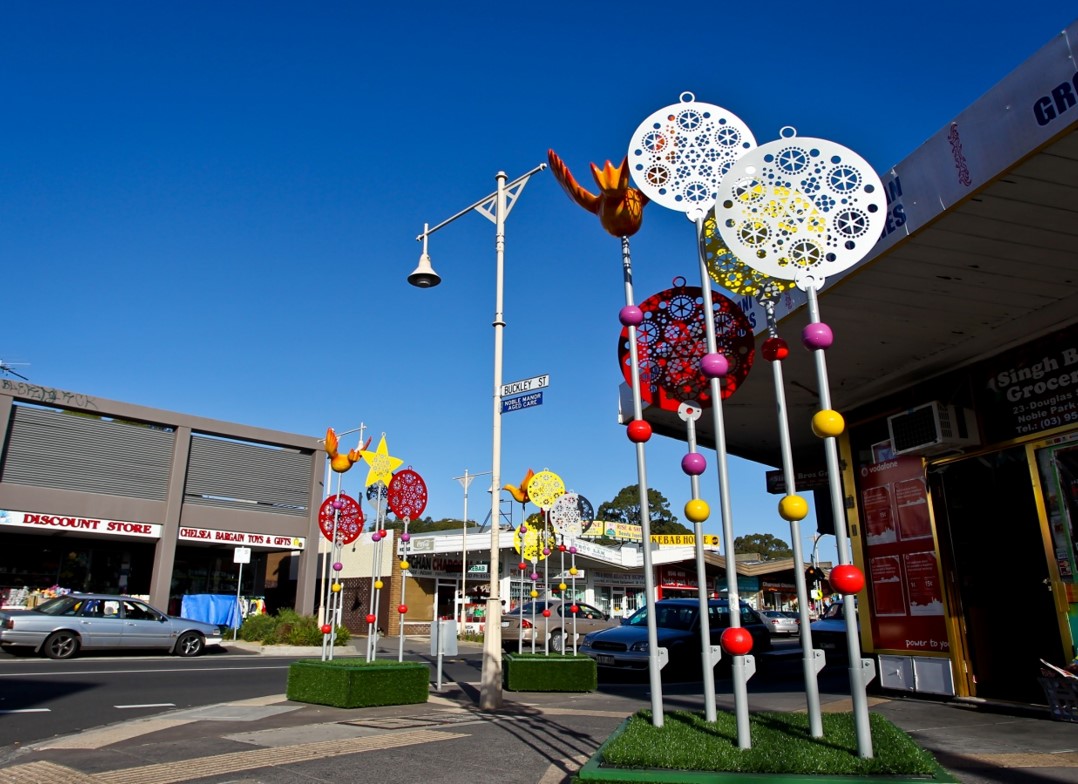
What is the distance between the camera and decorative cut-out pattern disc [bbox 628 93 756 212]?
17.7 ft

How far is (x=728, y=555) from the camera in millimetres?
4531

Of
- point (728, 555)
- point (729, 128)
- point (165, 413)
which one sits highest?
point (165, 413)

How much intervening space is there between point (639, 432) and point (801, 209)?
1.64 meters

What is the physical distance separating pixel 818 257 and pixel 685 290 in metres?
1.23

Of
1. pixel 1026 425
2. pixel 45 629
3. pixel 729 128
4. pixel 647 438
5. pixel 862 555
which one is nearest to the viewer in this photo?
pixel 647 438

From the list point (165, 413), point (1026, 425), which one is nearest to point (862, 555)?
point (1026, 425)

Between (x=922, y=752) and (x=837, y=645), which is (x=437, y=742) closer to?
(x=922, y=752)

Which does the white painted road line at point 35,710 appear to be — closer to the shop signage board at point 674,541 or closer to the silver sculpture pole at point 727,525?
the silver sculpture pole at point 727,525

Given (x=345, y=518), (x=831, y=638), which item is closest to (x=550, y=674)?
(x=345, y=518)

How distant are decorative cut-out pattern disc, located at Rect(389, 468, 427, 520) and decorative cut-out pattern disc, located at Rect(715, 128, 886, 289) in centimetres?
851

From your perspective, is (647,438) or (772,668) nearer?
(647,438)

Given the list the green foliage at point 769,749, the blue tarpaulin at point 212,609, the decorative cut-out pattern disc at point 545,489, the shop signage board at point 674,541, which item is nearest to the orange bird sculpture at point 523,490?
the decorative cut-out pattern disc at point 545,489

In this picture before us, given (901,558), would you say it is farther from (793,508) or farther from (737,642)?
(737,642)

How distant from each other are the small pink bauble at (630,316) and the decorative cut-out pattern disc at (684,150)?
762 mm
